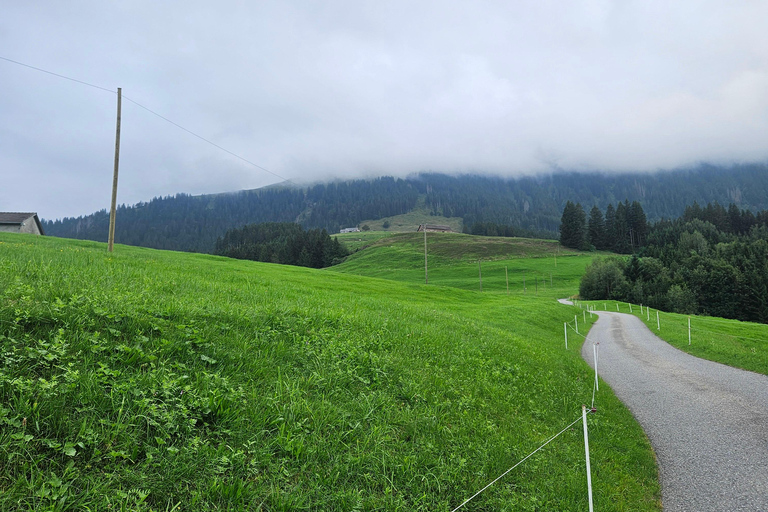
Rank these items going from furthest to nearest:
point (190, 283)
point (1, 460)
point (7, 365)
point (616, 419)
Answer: point (190, 283) < point (616, 419) < point (7, 365) < point (1, 460)

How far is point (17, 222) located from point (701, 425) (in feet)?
343

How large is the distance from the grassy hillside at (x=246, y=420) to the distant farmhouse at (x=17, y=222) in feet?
298

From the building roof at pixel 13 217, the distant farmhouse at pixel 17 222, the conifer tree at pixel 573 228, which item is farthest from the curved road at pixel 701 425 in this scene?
the conifer tree at pixel 573 228

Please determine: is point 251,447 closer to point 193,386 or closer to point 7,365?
point 193,386

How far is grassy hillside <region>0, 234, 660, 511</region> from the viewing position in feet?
12.8

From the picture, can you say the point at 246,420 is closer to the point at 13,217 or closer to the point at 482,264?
the point at 13,217

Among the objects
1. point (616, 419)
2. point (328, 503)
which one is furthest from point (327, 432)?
point (616, 419)

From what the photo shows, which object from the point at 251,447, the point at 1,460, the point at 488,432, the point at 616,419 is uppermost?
the point at 1,460

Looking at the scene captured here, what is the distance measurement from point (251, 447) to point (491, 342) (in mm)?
12535

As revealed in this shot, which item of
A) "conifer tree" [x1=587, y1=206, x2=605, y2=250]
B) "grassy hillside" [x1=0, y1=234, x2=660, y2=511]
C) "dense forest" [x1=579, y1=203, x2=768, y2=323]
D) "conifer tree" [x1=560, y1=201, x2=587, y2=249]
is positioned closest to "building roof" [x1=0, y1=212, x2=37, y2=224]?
"grassy hillside" [x1=0, y1=234, x2=660, y2=511]

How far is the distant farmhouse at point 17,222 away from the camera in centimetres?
7538

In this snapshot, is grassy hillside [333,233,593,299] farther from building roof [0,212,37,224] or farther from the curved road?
the curved road

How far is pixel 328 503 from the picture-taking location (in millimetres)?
4480

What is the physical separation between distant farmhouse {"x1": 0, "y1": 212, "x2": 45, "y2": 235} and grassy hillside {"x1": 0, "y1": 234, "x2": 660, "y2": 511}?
298 feet
